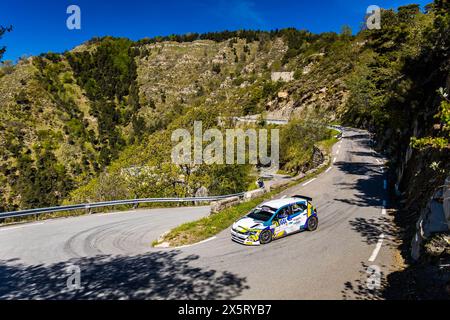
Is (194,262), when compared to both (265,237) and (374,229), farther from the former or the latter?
(374,229)

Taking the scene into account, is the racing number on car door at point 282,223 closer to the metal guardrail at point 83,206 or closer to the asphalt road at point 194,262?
the asphalt road at point 194,262

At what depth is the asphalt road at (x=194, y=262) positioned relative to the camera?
8.60m

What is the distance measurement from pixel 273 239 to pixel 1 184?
268 ft

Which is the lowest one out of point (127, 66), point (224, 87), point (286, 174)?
point (286, 174)

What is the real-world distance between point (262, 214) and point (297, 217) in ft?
5.41

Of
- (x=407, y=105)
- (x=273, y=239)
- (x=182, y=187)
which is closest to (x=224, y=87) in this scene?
(x=182, y=187)

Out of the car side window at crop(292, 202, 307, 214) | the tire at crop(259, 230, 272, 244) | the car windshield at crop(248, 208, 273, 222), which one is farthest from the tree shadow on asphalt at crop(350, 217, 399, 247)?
the car windshield at crop(248, 208, 273, 222)

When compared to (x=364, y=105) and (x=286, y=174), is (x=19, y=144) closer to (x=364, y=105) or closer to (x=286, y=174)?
(x=286, y=174)

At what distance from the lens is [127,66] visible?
5837 inches

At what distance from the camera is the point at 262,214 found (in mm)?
13352

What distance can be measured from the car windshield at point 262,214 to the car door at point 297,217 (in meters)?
1.02

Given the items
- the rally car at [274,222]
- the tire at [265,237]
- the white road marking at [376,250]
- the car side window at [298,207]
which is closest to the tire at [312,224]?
the rally car at [274,222]
